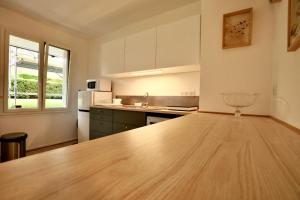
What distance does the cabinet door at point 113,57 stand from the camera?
276 cm

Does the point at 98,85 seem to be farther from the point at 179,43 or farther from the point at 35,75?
the point at 179,43

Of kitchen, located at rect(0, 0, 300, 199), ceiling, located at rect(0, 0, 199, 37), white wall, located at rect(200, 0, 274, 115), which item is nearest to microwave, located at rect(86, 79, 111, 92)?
kitchen, located at rect(0, 0, 300, 199)

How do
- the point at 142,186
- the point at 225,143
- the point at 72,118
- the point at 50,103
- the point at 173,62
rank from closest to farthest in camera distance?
the point at 142,186
the point at 225,143
the point at 173,62
the point at 50,103
the point at 72,118

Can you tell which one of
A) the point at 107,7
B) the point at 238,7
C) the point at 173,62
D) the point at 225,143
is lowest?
the point at 225,143

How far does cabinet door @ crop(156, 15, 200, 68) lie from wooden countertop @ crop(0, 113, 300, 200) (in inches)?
65.9

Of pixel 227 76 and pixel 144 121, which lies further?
pixel 144 121

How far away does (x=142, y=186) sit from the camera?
264mm

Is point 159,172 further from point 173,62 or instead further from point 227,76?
point 173,62

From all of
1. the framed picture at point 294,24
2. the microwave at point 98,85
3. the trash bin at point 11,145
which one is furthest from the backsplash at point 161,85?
the trash bin at point 11,145

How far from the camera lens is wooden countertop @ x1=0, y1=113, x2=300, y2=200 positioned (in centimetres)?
24

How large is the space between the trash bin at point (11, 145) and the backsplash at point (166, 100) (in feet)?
5.78

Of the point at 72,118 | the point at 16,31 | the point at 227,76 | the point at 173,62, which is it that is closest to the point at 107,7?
the point at 173,62

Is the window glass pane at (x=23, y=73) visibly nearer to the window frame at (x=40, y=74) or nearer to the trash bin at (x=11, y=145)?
the window frame at (x=40, y=74)

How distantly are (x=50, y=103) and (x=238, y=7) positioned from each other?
344 cm
